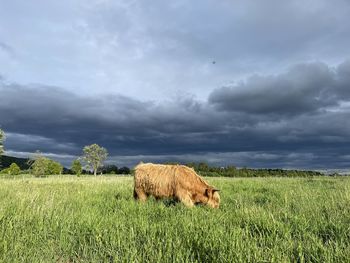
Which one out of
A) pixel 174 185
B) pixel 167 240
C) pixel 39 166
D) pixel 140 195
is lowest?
pixel 167 240

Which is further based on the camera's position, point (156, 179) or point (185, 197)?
point (156, 179)

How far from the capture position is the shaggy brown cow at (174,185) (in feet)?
42.8

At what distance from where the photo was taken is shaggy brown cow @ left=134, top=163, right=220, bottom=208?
42.8 feet

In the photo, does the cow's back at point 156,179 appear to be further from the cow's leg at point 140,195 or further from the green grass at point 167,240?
the green grass at point 167,240

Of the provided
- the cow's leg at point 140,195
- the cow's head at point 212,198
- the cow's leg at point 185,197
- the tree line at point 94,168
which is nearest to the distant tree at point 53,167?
the tree line at point 94,168

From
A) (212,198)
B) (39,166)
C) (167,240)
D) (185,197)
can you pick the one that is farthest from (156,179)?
(39,166)

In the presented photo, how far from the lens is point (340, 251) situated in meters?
5.09

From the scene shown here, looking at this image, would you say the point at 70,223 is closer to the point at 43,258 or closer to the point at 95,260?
the point at 43,258

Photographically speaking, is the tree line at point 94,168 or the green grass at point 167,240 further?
the tree line at point 94,168

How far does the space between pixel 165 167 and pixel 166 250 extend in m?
8.70

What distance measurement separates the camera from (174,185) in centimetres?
1334

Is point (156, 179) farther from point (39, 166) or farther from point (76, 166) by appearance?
point (76, 166)

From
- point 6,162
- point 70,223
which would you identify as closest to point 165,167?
point 70,223

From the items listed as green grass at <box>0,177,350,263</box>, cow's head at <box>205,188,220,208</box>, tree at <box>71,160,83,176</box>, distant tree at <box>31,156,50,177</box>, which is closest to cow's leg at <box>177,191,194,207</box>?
cow's head at <box>205,188,220,208</box>
